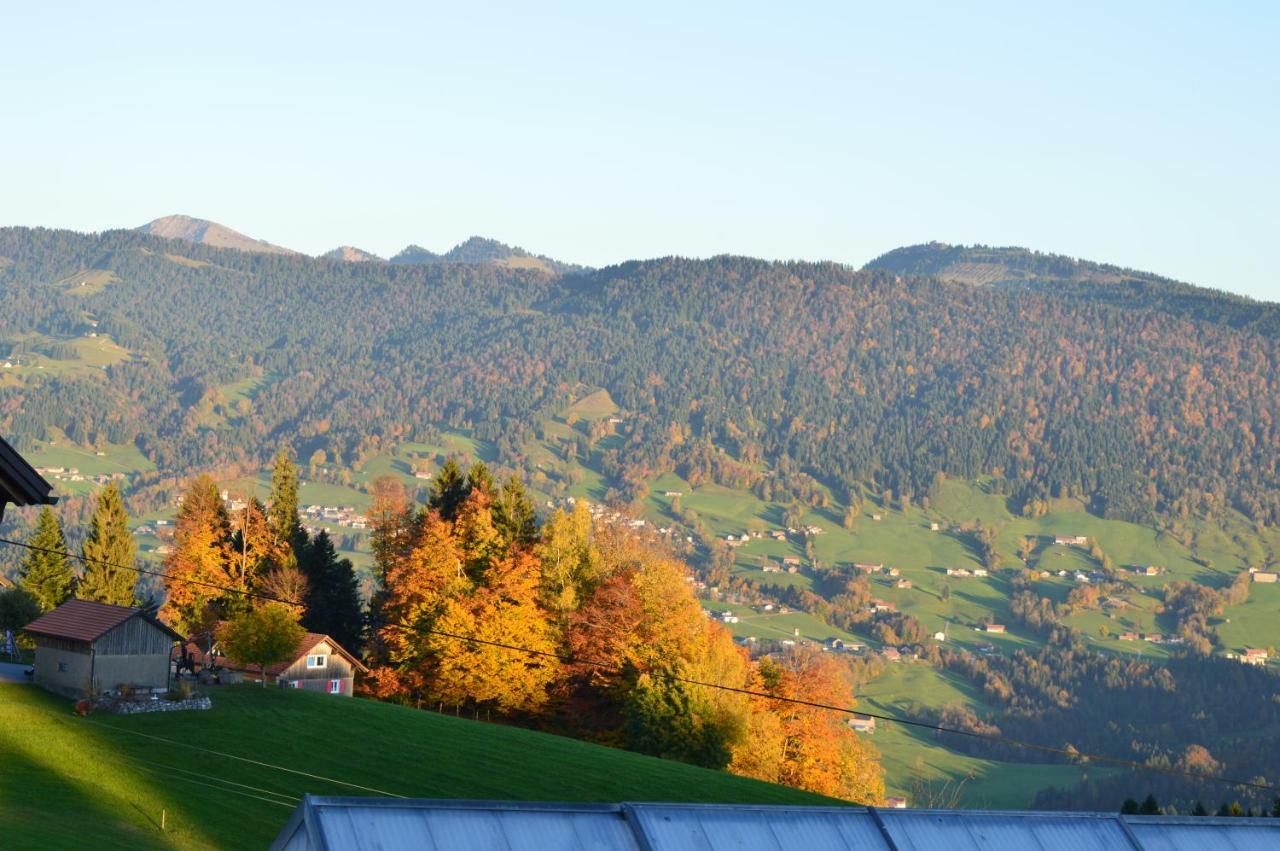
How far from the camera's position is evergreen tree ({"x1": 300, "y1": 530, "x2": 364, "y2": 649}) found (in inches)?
3241

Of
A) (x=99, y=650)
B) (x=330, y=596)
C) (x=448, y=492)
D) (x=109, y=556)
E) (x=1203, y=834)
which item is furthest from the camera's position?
(x=109, y=556)

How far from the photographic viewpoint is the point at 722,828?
20.4m

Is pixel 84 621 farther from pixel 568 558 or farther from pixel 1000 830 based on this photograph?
pixel 1000 830

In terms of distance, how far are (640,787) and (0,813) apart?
2027 centimetres

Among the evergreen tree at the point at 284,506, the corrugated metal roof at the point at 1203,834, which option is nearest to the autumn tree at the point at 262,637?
the evergreen tree at the point at 284,506

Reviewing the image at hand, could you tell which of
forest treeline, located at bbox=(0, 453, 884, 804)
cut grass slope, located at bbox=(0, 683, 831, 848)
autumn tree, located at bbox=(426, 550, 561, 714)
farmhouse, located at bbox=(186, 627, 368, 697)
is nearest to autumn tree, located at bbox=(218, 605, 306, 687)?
forest treeline, located at bbox=(0, 453, 884, 804)

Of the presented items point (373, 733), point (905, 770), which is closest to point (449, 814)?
point (373, 733)

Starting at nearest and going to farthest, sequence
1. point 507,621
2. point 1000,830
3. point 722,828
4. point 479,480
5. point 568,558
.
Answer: point 722,828 < point 1000,830 < point 507,621 < point 568,558 < point 479,480

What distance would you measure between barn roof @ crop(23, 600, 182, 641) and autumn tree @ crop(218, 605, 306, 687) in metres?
7.24

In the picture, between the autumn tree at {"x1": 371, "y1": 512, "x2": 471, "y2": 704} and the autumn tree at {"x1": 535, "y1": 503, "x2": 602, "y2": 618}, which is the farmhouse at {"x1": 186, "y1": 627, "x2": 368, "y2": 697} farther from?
the autumn tree at {"x1": 535, "y1": 503, "x2": 602, "y2": 618}

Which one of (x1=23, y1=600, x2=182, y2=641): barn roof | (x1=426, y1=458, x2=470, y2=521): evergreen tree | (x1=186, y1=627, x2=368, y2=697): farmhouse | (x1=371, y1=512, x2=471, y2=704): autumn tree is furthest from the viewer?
(x1=426, y1=458, x2=470, y2=521): evergreen tree

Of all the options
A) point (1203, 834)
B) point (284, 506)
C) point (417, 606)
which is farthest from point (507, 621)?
point (1203, 834)

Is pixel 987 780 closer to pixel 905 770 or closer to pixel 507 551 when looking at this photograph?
pixel 905 770

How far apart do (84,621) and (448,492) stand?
97.1ft
